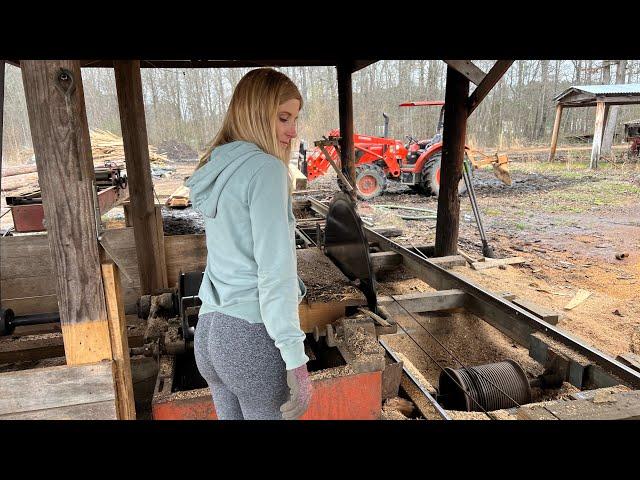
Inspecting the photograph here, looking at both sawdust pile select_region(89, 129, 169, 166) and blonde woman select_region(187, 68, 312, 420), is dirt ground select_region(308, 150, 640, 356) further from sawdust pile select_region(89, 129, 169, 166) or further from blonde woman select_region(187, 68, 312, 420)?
sawdust pile select_region(89, 129, 169, 166)

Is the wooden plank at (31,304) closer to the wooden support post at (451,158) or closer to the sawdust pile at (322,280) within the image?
the sawdust pile at (322,280)

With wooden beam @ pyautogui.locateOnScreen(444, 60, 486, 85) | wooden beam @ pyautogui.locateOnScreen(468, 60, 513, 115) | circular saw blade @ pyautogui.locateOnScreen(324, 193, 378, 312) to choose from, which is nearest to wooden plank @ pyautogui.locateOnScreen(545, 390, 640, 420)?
circular saw blade @ pyautogui.locateOnScreen(324, 193, 378, 312)

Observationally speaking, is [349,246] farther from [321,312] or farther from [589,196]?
[589,196]

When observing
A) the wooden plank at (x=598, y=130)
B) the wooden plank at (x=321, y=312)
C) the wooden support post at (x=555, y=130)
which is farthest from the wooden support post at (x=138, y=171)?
the wooden support post at (x=555, y=130)

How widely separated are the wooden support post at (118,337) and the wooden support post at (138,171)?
10.2ft

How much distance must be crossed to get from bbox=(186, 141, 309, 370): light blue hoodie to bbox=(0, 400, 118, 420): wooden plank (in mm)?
767

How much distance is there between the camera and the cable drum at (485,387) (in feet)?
11.5

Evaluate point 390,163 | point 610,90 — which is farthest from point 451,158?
point 610,90

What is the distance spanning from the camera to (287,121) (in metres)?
1.73

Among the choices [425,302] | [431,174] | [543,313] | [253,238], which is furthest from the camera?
[431,174]

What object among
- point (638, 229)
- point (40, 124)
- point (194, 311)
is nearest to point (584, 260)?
point (638, 229)

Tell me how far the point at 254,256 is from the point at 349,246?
2.45m

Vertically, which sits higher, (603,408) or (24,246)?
(24,246)

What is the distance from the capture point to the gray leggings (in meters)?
1.64
